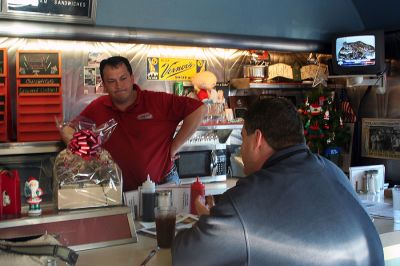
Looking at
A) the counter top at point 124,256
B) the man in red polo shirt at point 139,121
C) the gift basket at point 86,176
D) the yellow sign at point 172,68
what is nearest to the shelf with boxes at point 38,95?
the man in red polo shirt at point 139,121

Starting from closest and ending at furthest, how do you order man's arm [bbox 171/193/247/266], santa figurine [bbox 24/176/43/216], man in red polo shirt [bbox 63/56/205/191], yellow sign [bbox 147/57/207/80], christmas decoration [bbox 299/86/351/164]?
man's arm [bbox 171/193/247/266], santa figurine [bbox 24/176/43/216], man in red polo shirt [bbox 63/56/205/191], yellow sign [bbox 147/57/207/80], christmas decoration [bbox 299/86/351/164]

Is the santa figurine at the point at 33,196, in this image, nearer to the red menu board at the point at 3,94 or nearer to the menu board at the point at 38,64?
the red menu board at the point at 3,94

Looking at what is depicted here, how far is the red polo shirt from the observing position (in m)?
3.07

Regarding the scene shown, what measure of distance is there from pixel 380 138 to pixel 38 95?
3.61 m

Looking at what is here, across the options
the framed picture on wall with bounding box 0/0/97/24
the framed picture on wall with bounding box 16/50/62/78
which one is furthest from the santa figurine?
the framed picture on wall with bounding box 16/50/62/78

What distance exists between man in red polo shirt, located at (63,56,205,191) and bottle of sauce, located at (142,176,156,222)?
2.41 ft

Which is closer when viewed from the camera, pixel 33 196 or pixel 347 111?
pixel 33 196

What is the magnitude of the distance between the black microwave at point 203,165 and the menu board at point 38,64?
4.26 ft

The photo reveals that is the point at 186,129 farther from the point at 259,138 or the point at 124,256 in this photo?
the point at 259,138

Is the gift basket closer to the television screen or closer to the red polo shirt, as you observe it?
the red polo shirt

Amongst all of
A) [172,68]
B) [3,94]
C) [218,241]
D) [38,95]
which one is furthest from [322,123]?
[218,241]

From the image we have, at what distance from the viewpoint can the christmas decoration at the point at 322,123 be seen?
16.7ft

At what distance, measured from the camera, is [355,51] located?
16.1ft

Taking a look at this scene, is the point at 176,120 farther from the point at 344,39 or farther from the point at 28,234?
the point at 344,39
